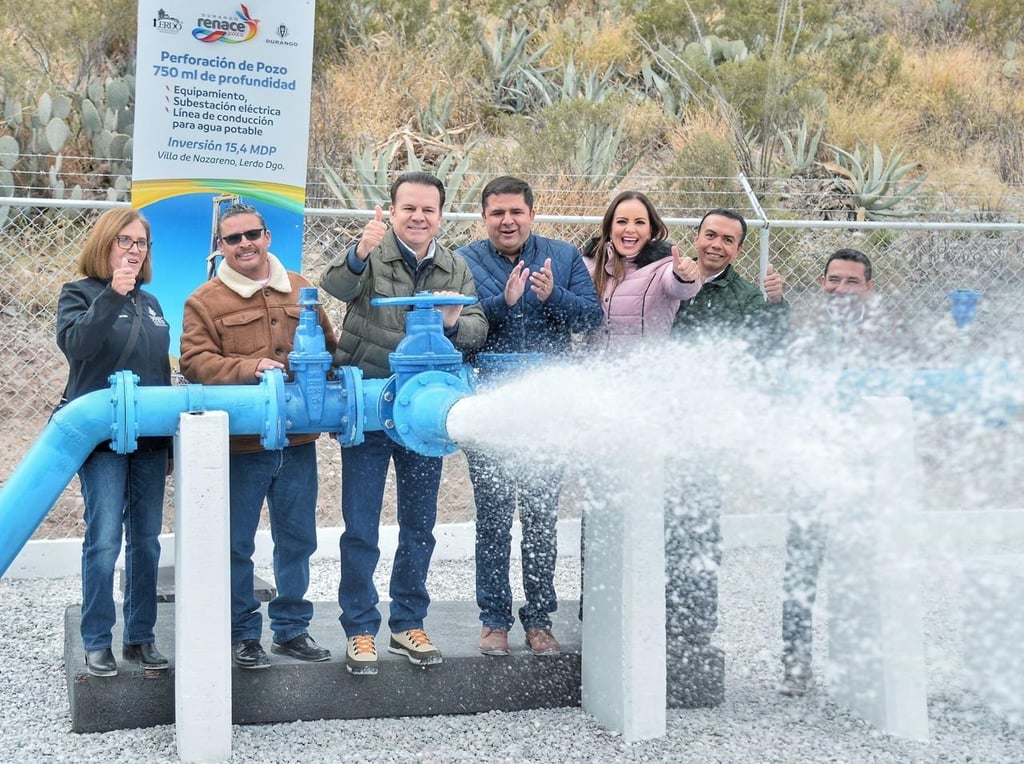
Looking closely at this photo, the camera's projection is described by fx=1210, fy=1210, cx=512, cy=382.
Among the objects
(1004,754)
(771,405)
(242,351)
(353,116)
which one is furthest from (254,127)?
(353,116)

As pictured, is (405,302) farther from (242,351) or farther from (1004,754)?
(1004,754)

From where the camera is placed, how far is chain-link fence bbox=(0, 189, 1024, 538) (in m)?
8.27

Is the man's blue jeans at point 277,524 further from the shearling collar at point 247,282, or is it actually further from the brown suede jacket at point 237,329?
the shearling collar at point 247,282

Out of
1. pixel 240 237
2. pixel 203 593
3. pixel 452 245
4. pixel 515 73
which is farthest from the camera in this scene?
pixel 515 73

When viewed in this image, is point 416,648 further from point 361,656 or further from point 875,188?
point 875,188

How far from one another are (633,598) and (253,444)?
136 centimetres

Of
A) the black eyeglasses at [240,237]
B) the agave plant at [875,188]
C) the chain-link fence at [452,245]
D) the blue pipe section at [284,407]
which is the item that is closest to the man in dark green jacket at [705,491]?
the blue pipe section at [284,407]

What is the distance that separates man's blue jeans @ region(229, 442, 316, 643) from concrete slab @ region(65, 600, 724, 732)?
0.62ft

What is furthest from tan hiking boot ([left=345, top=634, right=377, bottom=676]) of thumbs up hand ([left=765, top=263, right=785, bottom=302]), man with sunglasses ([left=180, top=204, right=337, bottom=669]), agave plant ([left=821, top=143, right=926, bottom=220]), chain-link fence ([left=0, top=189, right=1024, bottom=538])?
agave plant ([left=821, top=143, right=926, bottom=220])

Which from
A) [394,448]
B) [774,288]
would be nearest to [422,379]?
[394,448]

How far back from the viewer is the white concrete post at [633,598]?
3.97 m

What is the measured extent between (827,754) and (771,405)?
3.80 feet

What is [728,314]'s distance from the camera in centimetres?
457

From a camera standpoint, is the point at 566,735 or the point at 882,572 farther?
the point at 882,572
